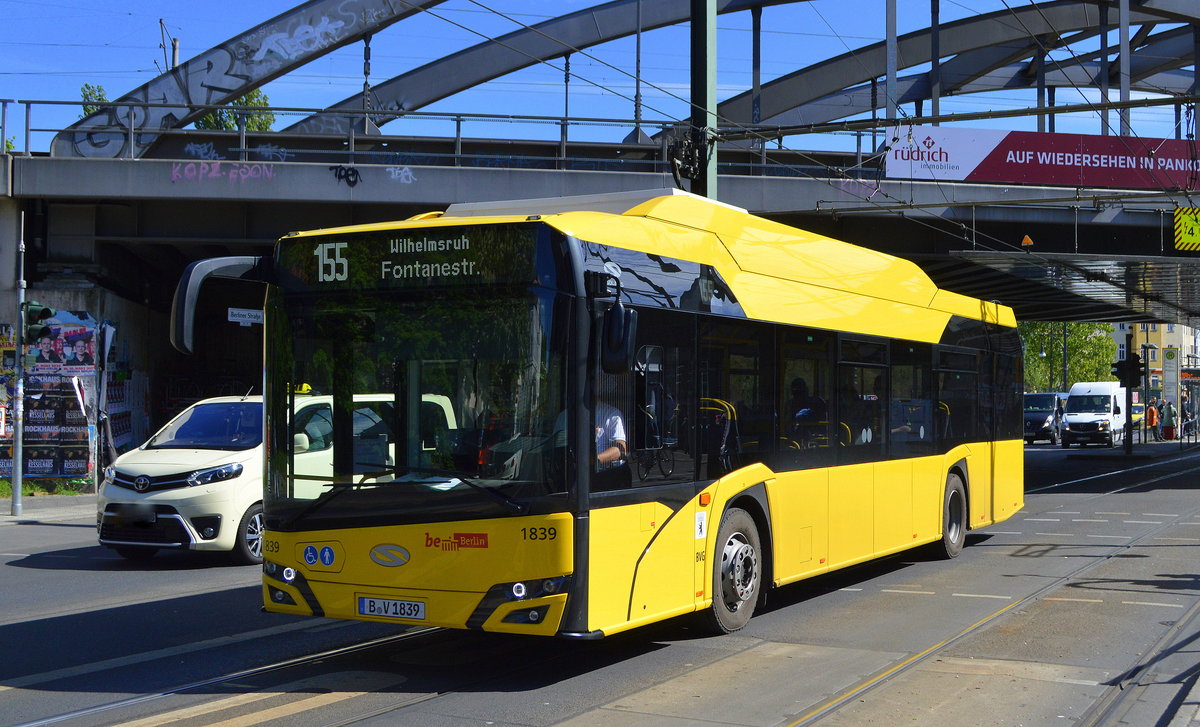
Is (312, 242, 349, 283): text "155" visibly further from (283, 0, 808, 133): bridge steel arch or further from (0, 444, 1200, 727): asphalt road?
(283, 0, 808, 133): bridge steel arch

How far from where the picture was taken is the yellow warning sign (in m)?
25.2

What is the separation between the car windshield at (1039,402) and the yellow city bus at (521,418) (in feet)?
175

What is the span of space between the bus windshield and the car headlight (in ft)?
16.5

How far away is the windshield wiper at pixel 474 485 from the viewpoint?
6.73m

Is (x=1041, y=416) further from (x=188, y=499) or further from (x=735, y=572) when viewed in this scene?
(x=735, y=572)

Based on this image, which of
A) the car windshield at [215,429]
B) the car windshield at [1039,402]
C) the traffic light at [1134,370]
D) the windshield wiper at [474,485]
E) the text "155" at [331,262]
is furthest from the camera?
the car windshield at [1039,402]

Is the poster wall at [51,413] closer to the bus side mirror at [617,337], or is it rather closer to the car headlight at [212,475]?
the car headlight at [212,475]

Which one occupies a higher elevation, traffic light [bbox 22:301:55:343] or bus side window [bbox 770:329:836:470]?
traffic light [bbox 22:301:55:343]

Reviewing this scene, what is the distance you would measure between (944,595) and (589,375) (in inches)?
212

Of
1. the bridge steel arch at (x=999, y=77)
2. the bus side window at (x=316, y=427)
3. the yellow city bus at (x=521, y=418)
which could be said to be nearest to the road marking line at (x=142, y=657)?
the yellow city bus at (x=521, y=418)

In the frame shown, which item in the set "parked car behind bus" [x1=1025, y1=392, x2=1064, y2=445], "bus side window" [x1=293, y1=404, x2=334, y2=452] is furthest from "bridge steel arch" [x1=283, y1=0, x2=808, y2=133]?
"parked car behind bus" [x1=1025, y1=392, x2=1064, y2=445]

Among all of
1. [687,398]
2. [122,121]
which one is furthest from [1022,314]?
[687,398]

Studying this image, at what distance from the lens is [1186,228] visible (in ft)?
82.9

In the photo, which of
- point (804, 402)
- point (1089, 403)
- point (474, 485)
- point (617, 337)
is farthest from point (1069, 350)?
point (474, 485)
